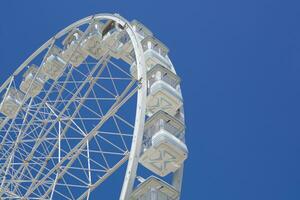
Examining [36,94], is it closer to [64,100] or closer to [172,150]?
[64,100]

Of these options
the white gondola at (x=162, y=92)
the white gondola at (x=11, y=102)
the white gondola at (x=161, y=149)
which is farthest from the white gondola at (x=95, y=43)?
the white gondola at (x=161, y=149)

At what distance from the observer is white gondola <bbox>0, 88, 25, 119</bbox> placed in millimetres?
16781

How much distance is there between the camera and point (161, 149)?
10523mm

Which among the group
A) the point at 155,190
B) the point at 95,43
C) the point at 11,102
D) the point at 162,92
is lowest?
the point at 155,190

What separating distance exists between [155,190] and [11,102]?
27.8ft

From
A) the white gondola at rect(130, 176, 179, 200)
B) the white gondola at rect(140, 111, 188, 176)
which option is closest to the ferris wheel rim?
the white gondola at rect(130, 176, 179, 200)

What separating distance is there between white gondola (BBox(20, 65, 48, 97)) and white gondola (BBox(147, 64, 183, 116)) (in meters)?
5.35

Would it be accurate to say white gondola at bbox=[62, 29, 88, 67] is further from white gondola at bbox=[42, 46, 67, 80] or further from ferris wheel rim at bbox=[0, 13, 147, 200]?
white gondola at bbox=[42, 46, 67, 80]

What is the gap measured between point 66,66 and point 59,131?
2.90 metres

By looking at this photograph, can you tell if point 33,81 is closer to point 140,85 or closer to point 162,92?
point 162,92

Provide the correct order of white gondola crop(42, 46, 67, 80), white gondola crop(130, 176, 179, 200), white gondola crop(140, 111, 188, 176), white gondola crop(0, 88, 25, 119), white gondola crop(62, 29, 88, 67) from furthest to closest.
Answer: white gondola crop(0, 88, 25, 119)
white gondola crop(42, 46, 67, 80)
white gondola crop(62, 29, 88, 67)
white gondola crop(140, 111, 188, 176)
white gondola crop(130, 176, 179, 200)

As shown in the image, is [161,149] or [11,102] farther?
[11,102]

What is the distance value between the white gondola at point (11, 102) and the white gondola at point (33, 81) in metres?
0.27

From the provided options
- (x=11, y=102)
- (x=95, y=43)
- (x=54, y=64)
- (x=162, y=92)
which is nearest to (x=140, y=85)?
(x=162, y=92)
